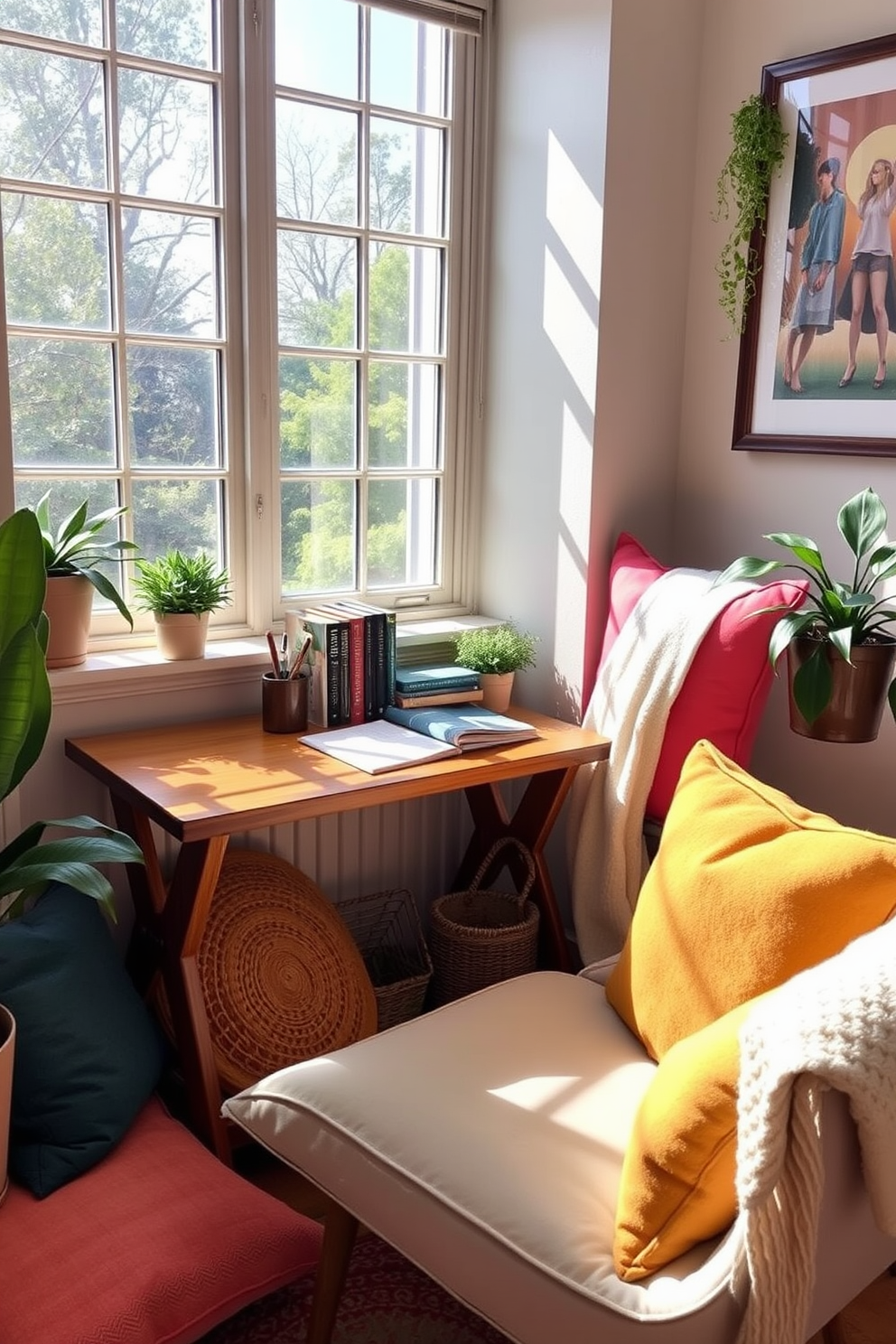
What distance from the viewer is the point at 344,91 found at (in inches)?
103

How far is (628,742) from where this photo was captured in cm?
247

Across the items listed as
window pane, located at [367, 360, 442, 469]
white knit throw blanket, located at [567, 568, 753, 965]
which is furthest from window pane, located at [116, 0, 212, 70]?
white knit throw blanket, located at [567, 568, 753, 965]

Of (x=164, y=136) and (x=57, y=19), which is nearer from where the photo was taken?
(x=57, y=19)

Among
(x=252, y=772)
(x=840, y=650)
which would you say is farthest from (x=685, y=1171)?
(x=252, y=772)

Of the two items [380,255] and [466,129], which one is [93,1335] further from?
[466,129]

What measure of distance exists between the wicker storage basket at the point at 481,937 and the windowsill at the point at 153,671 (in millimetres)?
687

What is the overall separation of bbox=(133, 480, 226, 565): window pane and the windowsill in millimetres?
209

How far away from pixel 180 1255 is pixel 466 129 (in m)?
2.39

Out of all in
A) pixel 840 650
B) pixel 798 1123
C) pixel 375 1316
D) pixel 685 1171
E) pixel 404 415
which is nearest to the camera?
pixel 798 1123

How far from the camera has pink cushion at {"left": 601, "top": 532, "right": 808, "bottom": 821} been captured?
90.7 inches

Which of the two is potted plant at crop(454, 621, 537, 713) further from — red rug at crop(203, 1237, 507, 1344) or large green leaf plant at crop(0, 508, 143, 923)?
red rug at crop(203, 1237, 507, 1344)

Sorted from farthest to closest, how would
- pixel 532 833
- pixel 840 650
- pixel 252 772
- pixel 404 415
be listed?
pixel 404 415
pixel 532 833
pixel 252 772
pixel 840 650

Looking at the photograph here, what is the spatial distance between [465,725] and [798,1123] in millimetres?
1308

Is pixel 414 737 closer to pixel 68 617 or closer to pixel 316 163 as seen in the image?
pixel 68 617
